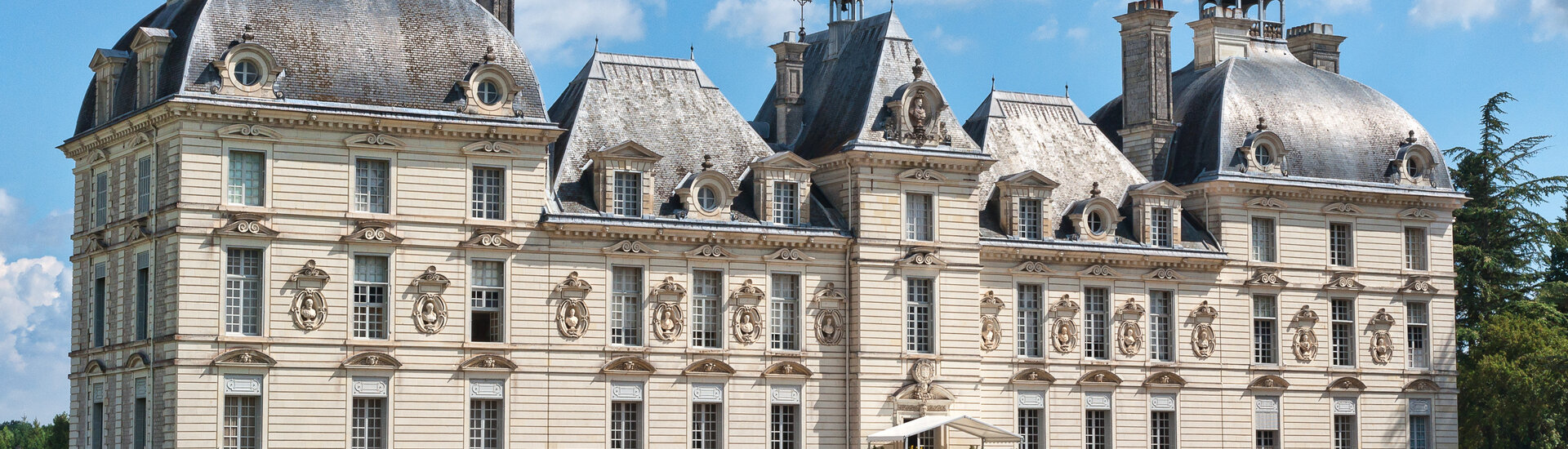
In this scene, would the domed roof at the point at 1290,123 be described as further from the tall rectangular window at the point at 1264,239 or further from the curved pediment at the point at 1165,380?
the curved pediment at the point at 1165,380

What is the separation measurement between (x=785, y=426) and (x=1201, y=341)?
40.0ft

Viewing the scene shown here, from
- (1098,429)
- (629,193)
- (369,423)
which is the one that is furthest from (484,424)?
(1098,429)

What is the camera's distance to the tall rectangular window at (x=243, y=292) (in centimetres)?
4594

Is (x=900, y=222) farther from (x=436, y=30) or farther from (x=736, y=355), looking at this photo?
(x=436, y=30)

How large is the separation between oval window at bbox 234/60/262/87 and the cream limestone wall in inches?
38.3

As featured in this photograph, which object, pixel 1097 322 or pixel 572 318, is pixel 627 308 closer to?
pixel 572 318

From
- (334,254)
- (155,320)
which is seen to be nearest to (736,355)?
(334,254)

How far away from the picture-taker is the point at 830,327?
173ft

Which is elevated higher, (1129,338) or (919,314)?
(919,314)

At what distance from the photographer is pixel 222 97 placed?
45.8 meters

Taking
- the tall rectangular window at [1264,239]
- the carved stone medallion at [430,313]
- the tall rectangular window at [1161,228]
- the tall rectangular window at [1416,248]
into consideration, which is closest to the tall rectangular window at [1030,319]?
the tall rectangular window at [1161,228]

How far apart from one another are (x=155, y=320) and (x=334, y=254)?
3.85 meters

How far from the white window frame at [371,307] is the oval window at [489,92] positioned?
410 cm

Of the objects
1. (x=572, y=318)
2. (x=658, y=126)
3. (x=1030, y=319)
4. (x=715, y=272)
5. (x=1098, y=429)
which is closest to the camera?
(x=572, y=318)
